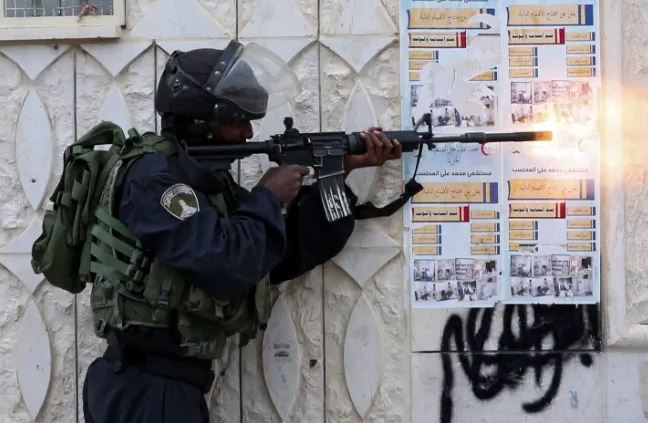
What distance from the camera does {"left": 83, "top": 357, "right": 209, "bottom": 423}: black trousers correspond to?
101 inches

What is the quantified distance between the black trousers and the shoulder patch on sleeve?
543 mm

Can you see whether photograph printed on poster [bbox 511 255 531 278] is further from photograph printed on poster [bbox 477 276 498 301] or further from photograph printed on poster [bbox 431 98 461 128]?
photograph printed on poster [bbox 431 98 461 128]

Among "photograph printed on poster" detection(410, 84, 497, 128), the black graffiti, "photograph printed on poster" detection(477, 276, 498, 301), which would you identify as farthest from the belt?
"photograph printed on poster" detection(410, 84, 497, 128)

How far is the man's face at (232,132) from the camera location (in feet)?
8.90

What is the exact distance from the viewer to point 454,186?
10.3 feet

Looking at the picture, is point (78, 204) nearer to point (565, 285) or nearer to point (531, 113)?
point (531, 113)

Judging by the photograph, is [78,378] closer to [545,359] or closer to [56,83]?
[56,83]

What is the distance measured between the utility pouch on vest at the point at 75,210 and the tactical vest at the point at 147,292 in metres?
0.05

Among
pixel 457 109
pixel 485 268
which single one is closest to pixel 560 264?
pixel 485 268

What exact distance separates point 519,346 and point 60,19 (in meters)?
2.06

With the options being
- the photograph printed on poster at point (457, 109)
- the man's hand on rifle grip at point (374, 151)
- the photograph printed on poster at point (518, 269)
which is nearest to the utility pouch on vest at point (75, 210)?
the man's hand on rifle grip at point (374, 151)

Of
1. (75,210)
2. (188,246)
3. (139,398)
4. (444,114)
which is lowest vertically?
(139,398)

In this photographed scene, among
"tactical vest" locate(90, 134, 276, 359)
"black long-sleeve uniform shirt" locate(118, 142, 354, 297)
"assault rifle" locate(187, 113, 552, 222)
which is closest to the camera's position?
"black long-sleeve uniform shirt" locate(118, 142, 354, 297)

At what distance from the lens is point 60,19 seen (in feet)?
10.3
